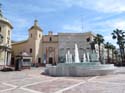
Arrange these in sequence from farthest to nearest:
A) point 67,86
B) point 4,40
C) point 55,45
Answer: point 55,45, point 4,40, point 67,86

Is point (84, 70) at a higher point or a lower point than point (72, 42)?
lower

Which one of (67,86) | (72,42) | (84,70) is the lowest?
(67,86)

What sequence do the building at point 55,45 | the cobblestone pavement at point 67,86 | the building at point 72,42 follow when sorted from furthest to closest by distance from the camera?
the building at point 72,42, the building at point 55,45, the cobblestone pavement at point 67,86

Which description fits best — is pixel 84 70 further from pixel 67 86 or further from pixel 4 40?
pixel 4 40

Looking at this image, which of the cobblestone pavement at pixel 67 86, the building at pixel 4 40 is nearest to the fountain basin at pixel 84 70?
the cobblestone pavement at pixel 67 86

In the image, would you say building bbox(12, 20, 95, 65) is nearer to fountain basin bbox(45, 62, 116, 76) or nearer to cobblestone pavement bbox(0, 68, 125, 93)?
fountain basin bbox(45, 62, 116, 76)

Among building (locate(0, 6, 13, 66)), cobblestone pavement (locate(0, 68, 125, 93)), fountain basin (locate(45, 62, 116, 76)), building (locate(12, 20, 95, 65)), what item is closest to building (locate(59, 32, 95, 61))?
building (locate(12, 20, 95, 65))

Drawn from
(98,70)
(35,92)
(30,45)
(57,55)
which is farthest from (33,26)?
(35,92)

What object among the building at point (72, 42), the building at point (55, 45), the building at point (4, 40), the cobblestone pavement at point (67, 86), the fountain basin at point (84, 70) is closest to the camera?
the cobblestone pavement at point (67, 86)

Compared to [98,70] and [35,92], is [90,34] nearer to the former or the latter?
[98,70]

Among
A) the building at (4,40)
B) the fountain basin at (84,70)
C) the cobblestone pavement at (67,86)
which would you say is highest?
the building at (4,40)

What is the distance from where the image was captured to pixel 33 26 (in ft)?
207

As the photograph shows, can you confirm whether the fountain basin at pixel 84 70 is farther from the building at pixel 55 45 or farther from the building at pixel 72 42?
the building at pixel 72 42

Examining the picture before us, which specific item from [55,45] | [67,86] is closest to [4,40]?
[55,45]
